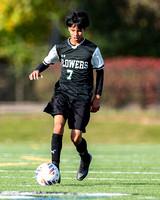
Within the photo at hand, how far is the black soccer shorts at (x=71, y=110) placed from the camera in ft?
25.4

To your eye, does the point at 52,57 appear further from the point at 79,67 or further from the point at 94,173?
the point at 94,173

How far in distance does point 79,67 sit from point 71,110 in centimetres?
57

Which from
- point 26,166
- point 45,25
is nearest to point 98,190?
point 26,166

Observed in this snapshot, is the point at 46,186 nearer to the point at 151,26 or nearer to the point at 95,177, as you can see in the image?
the point at 95,177

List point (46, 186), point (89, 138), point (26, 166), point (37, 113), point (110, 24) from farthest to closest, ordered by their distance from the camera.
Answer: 1. point (110, 24)
2. point (37, 113)
3. point (89, 138)
4. point (26, 166)
5. point (46, 186)

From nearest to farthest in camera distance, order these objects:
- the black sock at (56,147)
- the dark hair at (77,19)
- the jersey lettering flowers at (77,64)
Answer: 1. the black sock at (56,147)
2. the dark hair at (77,19)
3. the jersey lettering flowers at (77,64)

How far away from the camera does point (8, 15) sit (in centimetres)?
2964

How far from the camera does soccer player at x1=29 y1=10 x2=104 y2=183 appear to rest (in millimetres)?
7750

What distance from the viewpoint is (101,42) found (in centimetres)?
3238

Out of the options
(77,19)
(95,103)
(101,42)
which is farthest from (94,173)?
(101,42)

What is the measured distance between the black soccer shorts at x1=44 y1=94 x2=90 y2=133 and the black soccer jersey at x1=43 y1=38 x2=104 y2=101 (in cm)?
8

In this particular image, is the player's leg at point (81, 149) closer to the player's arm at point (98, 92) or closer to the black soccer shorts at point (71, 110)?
the black soccer shorts at point (71, 110)

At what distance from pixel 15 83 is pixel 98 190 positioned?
20.8 meters

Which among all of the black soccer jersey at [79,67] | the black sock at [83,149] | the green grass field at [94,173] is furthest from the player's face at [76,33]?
the green grass field at [94,173]
